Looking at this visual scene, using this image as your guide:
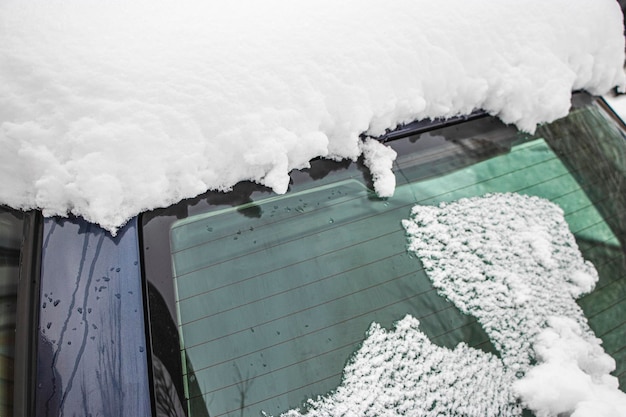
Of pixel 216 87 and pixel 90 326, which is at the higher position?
pixel 216 87

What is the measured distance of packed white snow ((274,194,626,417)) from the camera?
4.74 feet

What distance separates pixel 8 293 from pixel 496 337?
1.32m

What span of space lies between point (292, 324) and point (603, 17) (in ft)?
5.85

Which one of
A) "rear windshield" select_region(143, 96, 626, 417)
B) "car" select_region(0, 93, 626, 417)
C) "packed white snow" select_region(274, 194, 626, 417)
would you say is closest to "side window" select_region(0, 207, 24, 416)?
"car" select_region(0, 93, 626, 417)

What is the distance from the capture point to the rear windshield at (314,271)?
4.53ft

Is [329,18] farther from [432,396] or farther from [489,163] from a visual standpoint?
[432,396]

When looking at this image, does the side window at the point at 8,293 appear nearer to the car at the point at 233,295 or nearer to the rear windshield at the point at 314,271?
the car at the point at 233,295

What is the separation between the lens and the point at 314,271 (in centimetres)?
152

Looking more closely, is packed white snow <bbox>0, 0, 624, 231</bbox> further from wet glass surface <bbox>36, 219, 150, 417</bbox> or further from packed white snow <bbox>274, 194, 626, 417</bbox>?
packed white snow <bbox>274, 194, 626, 417</bbox>

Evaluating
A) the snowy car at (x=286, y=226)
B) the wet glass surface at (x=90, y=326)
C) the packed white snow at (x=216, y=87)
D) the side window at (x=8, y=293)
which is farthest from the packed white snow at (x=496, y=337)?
the side window at (x=8, y=293)

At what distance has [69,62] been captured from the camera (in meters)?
1.52

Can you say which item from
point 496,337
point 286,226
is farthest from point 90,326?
point 496,337

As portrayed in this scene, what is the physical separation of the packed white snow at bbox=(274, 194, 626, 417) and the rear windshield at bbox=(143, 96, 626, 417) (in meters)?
0.04

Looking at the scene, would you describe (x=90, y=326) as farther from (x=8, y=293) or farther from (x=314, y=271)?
(x=314, y=271)
